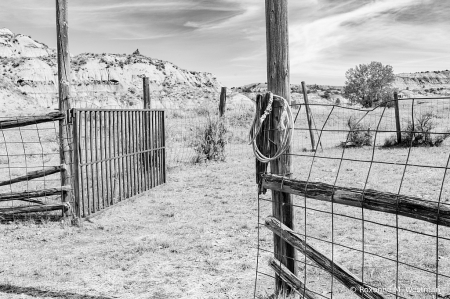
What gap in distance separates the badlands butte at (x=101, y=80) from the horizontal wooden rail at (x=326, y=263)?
30672 millimetres

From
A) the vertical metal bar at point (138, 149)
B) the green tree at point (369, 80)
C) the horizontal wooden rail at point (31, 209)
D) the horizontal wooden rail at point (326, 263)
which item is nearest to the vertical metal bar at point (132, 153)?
the vertical metal bar at point (138, 149)

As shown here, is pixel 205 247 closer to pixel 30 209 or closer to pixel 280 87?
pixel 280 87

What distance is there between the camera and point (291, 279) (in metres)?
3.50

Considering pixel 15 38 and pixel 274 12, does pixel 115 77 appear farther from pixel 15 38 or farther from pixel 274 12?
pixel 274 12

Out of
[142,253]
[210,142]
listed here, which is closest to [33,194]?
[142,253]

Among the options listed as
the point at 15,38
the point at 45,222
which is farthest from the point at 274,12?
the point at 15,38

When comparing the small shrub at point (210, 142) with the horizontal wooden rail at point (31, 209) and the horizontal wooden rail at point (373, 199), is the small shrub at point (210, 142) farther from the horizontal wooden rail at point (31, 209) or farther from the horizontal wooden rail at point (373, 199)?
the horizontal wooden rail at point (373, 199)

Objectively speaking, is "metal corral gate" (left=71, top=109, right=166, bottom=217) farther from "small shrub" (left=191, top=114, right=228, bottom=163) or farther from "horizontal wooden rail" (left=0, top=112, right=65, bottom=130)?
"small shrub" (left=191, top=114, right=228, bottom=163)

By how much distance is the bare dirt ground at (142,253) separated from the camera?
4.32 meters

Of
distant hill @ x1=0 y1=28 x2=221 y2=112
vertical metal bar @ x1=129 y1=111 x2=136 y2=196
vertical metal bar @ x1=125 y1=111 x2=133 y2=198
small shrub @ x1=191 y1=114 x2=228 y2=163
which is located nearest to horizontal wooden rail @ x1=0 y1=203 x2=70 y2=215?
vertical metal bar @ x1=125 y1=111 x2=133 y2=198

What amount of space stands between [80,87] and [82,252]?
50753mm

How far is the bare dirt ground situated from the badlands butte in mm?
27012

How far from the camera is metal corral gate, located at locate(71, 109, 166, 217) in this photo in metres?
6.75

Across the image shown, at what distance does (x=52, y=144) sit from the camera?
17328 mm
